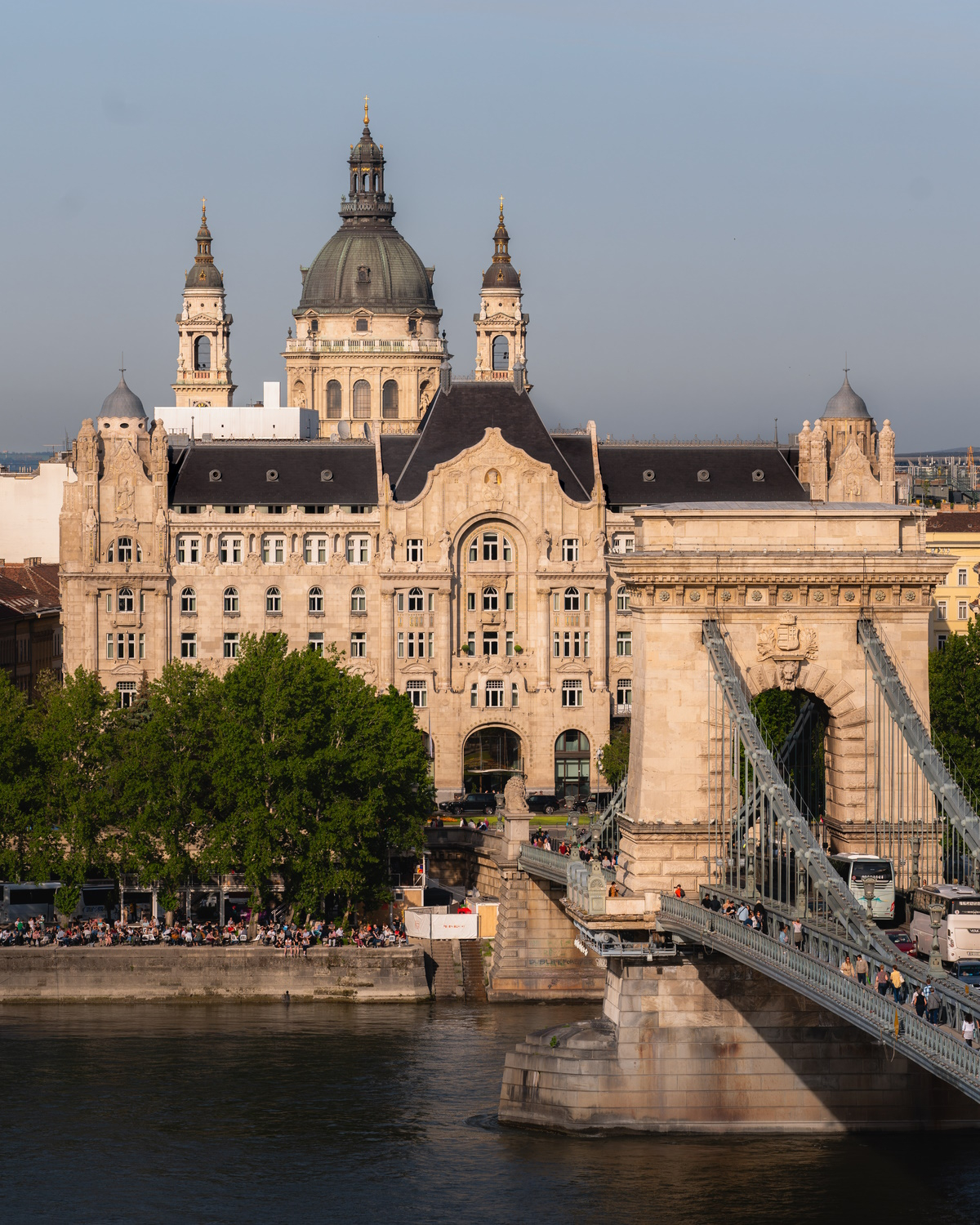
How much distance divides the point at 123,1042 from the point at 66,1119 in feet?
39.2

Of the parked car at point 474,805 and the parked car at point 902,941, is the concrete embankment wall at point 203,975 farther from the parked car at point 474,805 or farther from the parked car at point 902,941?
the parked car at point 474,805

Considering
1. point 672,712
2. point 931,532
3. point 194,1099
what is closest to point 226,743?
point 194,1099

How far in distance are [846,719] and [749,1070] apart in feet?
33.1

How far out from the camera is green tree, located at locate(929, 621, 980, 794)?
380 ft

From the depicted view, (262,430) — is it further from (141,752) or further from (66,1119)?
(66,1119)

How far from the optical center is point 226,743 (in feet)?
374

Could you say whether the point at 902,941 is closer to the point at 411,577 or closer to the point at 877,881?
the point at 877,881

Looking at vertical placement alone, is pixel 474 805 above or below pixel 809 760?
above

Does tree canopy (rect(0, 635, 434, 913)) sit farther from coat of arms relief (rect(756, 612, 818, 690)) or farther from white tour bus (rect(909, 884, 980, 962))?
white tour bus (rect(909, 884, 980, 962))

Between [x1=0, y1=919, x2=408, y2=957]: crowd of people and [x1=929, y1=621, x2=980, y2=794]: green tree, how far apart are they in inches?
895

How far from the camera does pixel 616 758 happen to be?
474 feet

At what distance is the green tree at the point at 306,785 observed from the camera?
112 m

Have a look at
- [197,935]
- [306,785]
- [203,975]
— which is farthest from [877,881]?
[306,785]

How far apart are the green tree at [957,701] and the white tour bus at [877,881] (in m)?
36.4
